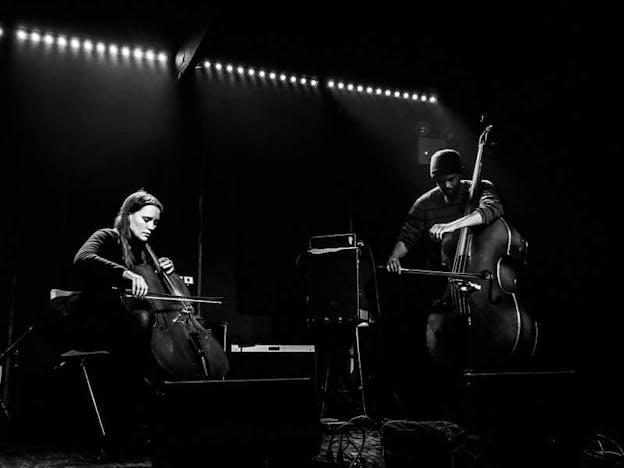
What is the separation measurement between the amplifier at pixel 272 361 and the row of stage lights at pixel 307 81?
8.60 ft

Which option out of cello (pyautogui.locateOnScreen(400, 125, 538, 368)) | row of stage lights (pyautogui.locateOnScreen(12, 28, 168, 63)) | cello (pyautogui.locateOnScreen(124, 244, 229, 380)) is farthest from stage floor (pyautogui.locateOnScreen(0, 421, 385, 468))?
row of stage lights (pyautogui.locateOnScreen(12, 28, 168, 63))

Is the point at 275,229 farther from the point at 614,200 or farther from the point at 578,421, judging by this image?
the point at 578,421

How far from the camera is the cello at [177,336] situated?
2.94 m

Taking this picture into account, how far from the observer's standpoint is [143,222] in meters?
3.67

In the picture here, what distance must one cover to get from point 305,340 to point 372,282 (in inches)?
41.0

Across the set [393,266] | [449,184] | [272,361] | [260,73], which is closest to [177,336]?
[393,266]

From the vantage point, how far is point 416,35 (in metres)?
4.99

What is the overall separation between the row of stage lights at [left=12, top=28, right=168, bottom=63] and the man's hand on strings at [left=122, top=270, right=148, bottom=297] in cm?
282

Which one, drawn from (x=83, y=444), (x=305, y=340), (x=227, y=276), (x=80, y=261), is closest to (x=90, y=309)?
(x=80, y=261)

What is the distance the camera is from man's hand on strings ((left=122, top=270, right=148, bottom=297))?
311 centimetres

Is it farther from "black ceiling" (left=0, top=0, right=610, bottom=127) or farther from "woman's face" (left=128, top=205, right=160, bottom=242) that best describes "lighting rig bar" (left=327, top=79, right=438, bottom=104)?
"woman's face" (left=128, top=205, right=160, bottom=242)

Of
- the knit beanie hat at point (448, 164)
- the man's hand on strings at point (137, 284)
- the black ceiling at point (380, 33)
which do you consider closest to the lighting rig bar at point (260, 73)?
the black ceiling at point (380, 33)

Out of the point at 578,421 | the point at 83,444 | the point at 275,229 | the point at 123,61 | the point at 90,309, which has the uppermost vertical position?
the point at 123,61

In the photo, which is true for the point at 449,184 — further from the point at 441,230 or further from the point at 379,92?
the point at 379,92
